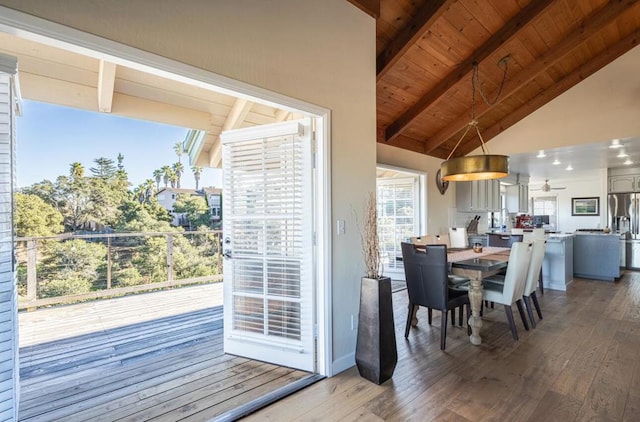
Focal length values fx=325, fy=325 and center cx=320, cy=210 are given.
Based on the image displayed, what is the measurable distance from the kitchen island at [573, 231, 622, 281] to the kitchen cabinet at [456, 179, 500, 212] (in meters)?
1.67

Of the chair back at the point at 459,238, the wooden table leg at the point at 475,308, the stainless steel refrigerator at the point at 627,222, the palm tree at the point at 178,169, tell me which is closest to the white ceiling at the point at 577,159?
the stainless steel refrigerator at the point at 627,222

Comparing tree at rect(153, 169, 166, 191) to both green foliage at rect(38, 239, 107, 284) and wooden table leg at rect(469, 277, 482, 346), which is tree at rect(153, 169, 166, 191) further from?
wooden table leg at rect(469, 277, 482, 346)

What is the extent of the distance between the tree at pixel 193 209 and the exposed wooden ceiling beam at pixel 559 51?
4990 mm

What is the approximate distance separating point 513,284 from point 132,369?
3631 mm

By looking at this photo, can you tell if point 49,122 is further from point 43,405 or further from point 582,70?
point 582,70

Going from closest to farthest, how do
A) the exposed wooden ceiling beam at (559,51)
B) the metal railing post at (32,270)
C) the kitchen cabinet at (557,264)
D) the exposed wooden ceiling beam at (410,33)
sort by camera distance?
the exposed wooden ceiling beam at (410,33)
the exposed wooden ceiling beam at (559,51)
the metal railing post at (32,270)
the kitchen cabinet at (557,264)

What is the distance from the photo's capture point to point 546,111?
19.8 feet

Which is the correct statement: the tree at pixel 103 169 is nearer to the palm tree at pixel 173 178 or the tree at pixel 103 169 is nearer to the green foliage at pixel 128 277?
the palm tree at pixel 173 178

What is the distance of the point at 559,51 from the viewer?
457cm

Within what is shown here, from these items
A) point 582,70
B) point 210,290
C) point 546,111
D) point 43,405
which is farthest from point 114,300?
point 582,70

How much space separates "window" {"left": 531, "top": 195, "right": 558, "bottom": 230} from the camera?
10.6 meters

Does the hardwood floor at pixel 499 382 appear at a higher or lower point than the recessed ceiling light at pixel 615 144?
lower

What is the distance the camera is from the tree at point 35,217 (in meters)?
4.46

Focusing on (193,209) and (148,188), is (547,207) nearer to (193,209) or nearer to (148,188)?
(193,209)
